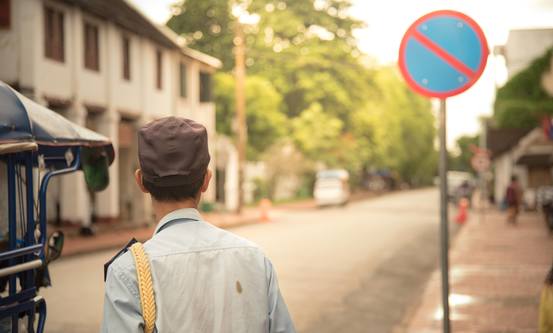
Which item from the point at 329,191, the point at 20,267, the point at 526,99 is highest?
the point at 526,99

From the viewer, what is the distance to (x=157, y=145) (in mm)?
2420

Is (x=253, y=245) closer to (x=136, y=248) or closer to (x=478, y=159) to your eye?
(x=136, y=248)

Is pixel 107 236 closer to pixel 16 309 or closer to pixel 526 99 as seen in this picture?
pixel 16 309

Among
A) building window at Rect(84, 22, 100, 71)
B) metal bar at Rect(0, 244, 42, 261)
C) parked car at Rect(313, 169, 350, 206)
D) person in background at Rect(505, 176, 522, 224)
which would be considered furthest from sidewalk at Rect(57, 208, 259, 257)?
parked car at Rect(313, 169, 350, 206)

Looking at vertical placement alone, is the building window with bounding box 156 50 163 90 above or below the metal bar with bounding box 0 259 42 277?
above

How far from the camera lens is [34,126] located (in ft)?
15.1

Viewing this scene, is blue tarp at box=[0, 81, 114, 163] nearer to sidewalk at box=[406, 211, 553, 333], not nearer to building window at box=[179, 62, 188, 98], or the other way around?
sidewalk at box=[406, 211, 553, 333]

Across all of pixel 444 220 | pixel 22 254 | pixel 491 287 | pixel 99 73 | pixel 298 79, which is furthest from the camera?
pixel 298 79

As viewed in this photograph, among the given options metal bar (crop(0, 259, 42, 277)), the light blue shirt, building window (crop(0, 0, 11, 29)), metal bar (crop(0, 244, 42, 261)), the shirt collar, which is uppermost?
building window (crop(0, 0, 11, 29))

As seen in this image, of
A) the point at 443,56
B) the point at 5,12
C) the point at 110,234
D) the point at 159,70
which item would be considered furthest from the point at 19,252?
the point at 159,70

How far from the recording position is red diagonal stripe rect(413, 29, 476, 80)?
5.66 metres

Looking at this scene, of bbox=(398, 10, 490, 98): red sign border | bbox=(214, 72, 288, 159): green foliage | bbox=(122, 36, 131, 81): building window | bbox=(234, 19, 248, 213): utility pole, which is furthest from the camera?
bbox=(214, 72, 288, 159): green foliage

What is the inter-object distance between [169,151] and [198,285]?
0.43 m

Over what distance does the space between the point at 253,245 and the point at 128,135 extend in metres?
24.0
